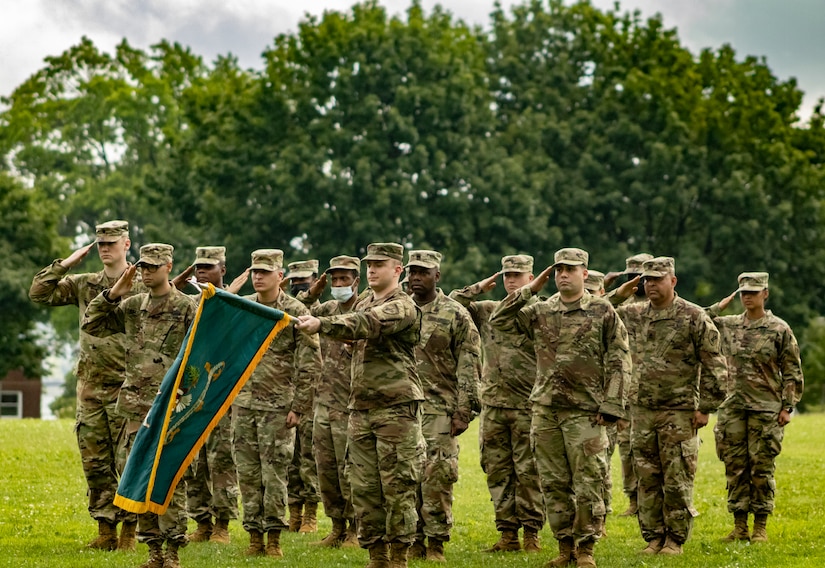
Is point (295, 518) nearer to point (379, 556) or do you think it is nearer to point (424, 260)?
point (424, 260)

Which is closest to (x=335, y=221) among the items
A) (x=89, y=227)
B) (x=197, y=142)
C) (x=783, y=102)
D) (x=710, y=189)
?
(x=197, y=142)

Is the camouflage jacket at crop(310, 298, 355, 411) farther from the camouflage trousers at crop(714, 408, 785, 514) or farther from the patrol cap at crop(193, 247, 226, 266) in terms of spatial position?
the camouflage trousers at crop(714, 408, 785, 514)

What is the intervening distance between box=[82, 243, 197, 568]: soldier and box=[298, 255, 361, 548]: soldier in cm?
227

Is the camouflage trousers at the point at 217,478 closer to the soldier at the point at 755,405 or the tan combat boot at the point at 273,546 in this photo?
the tan combat boot at the point at 273,546

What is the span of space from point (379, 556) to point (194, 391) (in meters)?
2.13

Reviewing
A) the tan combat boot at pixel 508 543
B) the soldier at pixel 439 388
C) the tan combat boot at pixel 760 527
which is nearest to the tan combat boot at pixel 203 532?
the soldier at pixel 439 388

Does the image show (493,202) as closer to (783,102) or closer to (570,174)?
(570,174)

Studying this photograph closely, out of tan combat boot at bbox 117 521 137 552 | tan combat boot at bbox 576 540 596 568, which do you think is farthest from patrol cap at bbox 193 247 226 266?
tan combat boot at bbox 576 540 596 568

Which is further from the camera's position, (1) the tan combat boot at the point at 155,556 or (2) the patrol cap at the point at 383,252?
(2) the patrol cap at the point at 383,252

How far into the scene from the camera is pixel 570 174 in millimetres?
44250

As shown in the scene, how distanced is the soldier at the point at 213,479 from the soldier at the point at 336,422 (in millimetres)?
916

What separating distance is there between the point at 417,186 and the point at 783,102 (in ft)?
43.5

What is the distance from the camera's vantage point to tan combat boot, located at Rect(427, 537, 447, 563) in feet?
42.2

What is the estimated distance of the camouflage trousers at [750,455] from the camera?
1452cm
